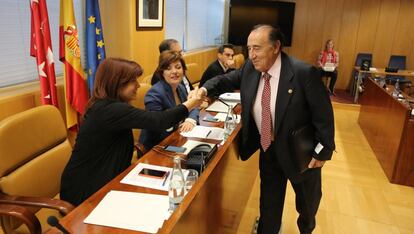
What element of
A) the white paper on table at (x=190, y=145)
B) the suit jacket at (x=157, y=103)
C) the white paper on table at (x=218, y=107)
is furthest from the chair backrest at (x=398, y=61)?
the white paper on table at (x=190, y=145)

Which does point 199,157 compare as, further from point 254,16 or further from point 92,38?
point 254,16

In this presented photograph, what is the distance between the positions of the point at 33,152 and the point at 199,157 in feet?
3.05

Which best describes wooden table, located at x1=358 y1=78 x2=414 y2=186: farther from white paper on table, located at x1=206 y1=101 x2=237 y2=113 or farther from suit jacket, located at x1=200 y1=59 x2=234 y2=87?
suit jacket, located at x1=200 y1=59 x2=234 y2=87

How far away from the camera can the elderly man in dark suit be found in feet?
5.53

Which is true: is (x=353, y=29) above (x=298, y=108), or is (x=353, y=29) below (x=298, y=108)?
above

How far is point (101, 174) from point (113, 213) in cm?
49

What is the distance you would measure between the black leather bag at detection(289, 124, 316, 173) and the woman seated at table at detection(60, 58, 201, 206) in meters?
0.74

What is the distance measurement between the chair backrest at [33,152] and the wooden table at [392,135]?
3164 mm

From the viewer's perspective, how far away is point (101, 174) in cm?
169

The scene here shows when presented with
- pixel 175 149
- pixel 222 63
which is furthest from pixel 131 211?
pixel 222 63

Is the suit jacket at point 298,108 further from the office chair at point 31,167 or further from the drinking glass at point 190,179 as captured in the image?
the office chair at point 31,167

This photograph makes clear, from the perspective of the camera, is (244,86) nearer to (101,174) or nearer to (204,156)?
(204,156)

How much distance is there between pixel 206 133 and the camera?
7.13 feet

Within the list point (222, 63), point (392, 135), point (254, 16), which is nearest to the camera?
point (392, 135)
